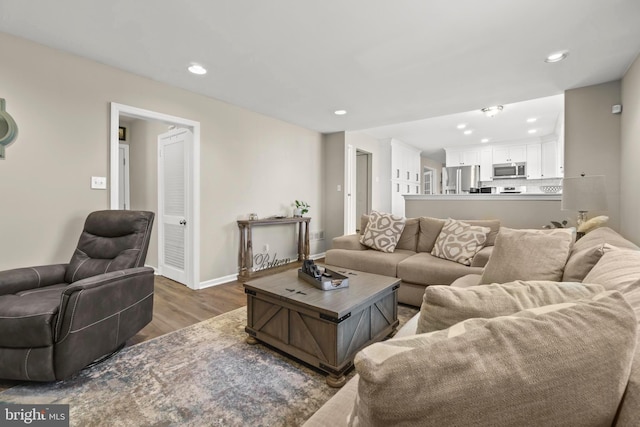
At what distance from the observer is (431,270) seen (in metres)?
2.76

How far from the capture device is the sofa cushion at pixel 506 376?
17.1 inches

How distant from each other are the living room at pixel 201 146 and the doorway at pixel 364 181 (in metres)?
1.93

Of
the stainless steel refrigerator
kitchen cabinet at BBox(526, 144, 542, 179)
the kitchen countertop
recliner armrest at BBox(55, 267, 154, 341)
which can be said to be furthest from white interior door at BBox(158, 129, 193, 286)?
kitchen cabinet at BBox(526, 144, 542, 179)

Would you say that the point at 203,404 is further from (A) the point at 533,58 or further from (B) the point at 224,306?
(A) the point at 533,58

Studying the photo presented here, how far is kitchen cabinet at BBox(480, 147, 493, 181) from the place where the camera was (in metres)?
7.23

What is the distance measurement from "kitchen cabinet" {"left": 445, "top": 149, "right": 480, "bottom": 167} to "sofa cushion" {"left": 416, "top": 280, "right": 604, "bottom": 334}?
7.58m

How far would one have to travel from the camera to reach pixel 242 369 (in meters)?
1.86

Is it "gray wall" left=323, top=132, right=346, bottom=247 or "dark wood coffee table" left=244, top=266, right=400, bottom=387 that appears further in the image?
"gray wall" left=323, top=132, right=346, bottom=247

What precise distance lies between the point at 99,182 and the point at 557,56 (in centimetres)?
438

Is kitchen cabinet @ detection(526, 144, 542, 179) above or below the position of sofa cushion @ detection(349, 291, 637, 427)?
above

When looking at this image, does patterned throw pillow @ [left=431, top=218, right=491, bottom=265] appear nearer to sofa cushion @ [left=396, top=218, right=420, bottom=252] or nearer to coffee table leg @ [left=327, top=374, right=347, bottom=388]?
sofa cushion @ [left=396, top=218, right=420, bottom=252]

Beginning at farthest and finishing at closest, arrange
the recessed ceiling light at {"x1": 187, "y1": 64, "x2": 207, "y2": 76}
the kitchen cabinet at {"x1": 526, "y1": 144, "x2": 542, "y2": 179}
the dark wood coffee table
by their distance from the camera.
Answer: the kitchen cabinet at {"x1": 526, "y1": 144, "x2": 542, "y2": 179}
the recessed ceiling light at {"x1": 187, "y1": 64, "x2": 207, "y2": 76}
the dark wood coffee table

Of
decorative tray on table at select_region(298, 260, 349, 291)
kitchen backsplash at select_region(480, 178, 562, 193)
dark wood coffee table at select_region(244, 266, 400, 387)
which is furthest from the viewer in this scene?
kitchen backsplash at select_region(480, 178, 562, 193)

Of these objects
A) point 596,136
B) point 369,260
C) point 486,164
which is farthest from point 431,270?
point 486,164
